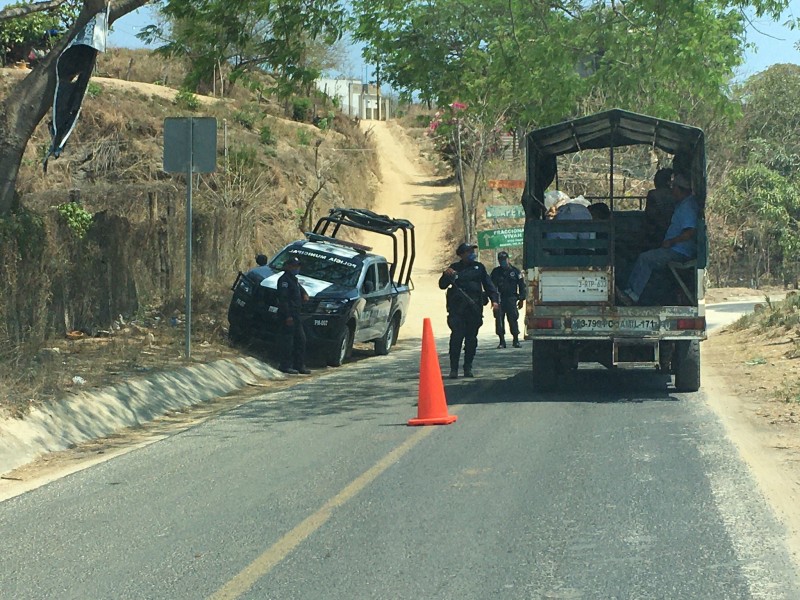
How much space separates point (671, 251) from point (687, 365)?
1.39 meters

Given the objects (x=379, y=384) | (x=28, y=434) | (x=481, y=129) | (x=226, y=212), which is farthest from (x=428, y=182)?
(x=28, y=434)

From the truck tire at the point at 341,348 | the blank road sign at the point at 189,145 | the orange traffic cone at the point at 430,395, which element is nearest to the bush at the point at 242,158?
the truck tire at the point at 341,348

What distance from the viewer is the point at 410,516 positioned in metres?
7.30

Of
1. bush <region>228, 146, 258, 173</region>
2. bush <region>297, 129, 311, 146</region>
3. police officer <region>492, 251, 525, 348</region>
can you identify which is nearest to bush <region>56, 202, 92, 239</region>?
police officer <region>492, 251, 525, 348</region>

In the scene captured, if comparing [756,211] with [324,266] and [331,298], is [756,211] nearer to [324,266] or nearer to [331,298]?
[324,266]

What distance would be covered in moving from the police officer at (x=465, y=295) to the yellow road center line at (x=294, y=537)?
5.53 m

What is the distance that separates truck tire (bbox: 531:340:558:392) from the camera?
540 inches

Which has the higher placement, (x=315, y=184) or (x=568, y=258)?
(x=315, y=184)

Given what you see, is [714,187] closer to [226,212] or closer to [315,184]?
[315,184]

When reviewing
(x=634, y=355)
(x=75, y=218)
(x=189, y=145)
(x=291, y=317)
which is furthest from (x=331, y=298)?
(x=634, y=355)

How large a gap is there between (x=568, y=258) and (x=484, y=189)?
35818 mm

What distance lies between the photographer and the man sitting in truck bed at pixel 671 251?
13484 mm

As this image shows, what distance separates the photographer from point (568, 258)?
44.7 feet

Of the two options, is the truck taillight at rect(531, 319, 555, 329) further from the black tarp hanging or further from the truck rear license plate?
the black tarp hanging
